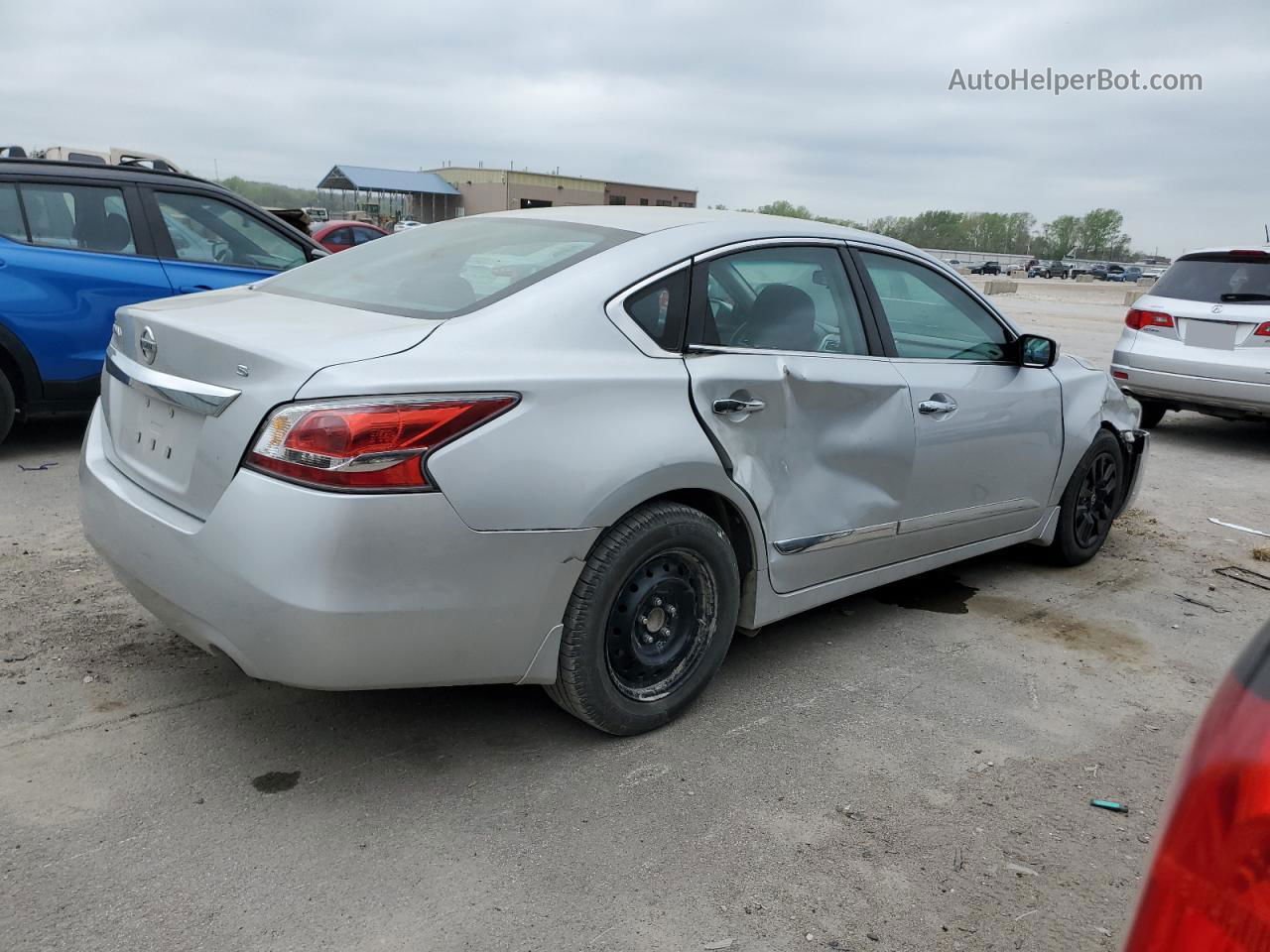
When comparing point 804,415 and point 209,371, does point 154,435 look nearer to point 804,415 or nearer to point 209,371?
point 209,371

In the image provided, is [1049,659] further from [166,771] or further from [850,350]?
[166,771]

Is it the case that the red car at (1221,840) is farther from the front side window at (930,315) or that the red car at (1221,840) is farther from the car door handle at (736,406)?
the front side window at (930,315)

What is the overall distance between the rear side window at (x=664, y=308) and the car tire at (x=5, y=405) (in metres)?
4.43

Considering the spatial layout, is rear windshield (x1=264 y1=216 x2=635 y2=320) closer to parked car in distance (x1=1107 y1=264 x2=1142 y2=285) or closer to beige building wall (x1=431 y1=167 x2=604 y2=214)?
beige building wall (x1=431 y1=167 x2=604 y2=214)

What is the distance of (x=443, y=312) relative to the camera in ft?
9.59

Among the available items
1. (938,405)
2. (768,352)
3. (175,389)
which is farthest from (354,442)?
(938,405)

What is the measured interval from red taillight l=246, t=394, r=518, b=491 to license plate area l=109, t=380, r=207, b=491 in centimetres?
31

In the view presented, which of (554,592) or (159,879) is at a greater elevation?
(554,592)

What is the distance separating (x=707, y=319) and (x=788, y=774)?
54.3 inches

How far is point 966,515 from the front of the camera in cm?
417

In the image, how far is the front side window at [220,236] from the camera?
6.45 meters

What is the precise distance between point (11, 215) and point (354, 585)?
4.82 meters

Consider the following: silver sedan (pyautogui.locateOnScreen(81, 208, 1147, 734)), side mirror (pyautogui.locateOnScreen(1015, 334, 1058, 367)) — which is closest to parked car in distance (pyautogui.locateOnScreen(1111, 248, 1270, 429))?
side mirror (pyautogui.locateOnScreen(1015, 334, 1058, 367))

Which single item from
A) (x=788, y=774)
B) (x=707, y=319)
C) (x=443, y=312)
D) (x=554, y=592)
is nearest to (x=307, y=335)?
(x=443, y=312)
